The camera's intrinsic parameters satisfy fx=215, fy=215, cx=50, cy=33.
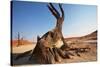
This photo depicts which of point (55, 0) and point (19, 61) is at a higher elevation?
point (55, 0)

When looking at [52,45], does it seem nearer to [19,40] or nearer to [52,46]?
[52,46]

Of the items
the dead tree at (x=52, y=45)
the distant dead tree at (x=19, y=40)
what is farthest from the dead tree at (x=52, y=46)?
the distant dead tree at (x=19, y=40)

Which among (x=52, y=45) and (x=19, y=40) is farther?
(x=52, y=45)

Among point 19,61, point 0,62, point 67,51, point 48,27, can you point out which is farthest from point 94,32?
point 0,62

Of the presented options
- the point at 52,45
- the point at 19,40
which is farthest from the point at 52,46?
the point at 19,40

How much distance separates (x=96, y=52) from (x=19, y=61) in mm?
980

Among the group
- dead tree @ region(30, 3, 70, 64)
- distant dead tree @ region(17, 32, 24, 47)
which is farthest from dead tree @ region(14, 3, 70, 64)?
distant dead tree @ region(17, 32, 24, 47)

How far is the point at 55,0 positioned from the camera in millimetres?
2557

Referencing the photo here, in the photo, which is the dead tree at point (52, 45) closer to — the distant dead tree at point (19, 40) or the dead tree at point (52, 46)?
the dead tree at point (52, 46)

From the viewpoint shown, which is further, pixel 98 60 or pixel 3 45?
pixel 98 60

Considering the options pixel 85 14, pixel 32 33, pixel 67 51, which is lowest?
pixel 67 51

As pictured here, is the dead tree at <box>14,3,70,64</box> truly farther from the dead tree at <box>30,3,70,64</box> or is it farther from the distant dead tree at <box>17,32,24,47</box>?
the distant dead tree at <box>17,32,24,47</box>

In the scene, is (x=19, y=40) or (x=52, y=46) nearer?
(x=19, y=40)

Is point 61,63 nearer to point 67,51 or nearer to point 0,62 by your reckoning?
point 67,51
